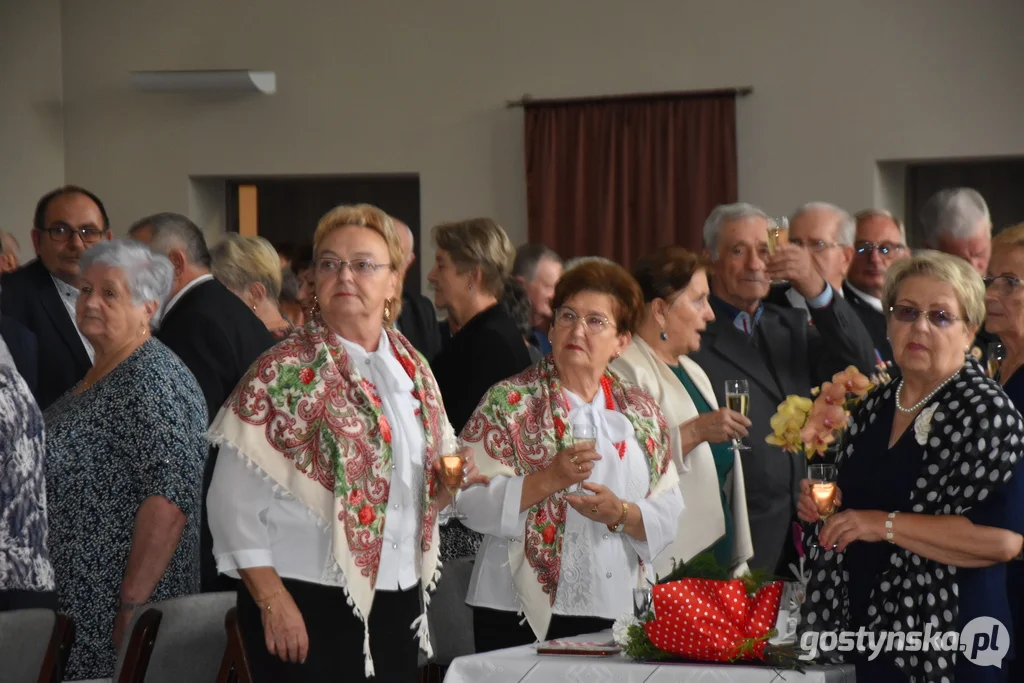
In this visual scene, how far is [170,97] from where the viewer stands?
961 centimetres

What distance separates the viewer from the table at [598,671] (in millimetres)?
2752

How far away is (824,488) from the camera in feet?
10.1

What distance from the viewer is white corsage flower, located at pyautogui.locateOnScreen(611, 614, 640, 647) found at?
2955mm

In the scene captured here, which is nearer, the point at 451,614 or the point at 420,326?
the point at 451,614

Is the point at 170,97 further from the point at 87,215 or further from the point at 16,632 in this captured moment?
the point at 16,632

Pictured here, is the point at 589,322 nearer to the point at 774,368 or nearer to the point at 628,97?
the point at 774,368

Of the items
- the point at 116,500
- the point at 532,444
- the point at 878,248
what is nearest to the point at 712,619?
the point at 532,444

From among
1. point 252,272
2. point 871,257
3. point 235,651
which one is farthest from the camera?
point 871,257

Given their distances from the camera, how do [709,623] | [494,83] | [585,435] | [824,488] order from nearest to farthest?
[709,623], [824,488], [585,435], [494,83]

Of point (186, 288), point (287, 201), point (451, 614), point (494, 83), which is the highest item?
point (494, 83)

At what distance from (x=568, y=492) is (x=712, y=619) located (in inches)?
28.4

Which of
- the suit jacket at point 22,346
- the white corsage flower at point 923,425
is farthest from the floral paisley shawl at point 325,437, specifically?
the suit jacket at point 22,346

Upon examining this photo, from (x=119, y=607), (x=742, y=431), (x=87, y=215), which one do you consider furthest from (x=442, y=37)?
(x=119, y=607)

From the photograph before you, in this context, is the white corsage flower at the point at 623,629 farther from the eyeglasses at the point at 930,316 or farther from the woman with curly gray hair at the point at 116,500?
Result: the woman with curly gray hair at the point at 116,500
